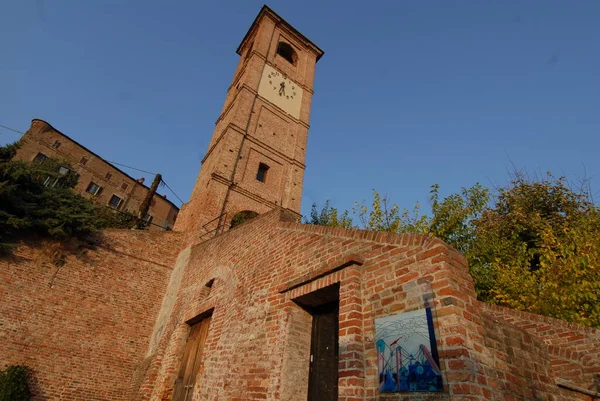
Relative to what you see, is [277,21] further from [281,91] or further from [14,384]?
[14,384]

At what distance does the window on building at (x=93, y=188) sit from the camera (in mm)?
29584

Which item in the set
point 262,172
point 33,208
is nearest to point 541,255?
point 262,172

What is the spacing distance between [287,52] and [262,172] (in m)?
10.9

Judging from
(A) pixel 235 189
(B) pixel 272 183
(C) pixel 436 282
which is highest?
(B) pixel 272 183

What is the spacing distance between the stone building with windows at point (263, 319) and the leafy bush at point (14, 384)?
0.48m

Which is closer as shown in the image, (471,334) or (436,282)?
(471,334)

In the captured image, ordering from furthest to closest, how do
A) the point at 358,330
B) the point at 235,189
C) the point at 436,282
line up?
the point at 235,189, the point at 358,330, the point at 436,282

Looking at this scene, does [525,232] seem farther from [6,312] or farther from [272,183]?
[6,312]

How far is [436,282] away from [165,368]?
782 cm

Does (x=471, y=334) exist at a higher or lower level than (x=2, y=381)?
higher

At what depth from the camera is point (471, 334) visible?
2914 mm

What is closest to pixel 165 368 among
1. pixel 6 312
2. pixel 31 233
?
pixel 6 312

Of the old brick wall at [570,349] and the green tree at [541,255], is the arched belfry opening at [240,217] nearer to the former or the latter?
the green tree at [541,255]

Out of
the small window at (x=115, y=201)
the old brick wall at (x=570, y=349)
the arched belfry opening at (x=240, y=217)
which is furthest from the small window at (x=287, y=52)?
the old brick wall at (x=570, y=349)
